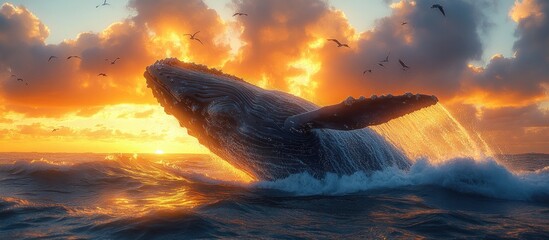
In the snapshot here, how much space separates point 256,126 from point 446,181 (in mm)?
4478

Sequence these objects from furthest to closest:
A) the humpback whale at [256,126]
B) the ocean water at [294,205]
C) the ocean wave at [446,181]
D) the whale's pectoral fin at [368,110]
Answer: the ocean wave at [446,181] < the humpback whale at [256,126] < the whale's pectoral fin at [368,110] < the ocean water at [294,205]

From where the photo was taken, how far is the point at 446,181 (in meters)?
9.48

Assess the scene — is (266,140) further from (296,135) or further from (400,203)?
(400,203)

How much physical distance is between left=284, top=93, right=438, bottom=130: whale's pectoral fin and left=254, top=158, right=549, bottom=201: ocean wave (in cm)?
177

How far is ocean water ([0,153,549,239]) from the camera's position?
5.75 meters

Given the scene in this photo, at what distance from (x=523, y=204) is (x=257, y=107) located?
5.39m

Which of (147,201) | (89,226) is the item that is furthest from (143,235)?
(147,201)

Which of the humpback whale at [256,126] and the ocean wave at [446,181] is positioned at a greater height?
the humpback whale at [256,126]

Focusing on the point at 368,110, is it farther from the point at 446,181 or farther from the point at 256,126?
the point at 446,181

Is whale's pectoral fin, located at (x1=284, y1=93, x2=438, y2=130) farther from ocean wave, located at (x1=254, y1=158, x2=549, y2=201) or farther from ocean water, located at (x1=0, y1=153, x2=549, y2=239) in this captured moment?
ocean wave, located at (x1=254, y1=158, x2=549, y2=201)

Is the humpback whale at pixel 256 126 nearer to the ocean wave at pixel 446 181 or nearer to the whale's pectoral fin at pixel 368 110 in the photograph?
the ocean wave at pixel 446 181

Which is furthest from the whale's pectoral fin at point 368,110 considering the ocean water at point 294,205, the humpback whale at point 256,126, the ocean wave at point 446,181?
the ocean wave at point 446,181

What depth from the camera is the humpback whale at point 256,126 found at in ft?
27.8

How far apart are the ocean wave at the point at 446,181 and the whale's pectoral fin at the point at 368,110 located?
5.80 feet
